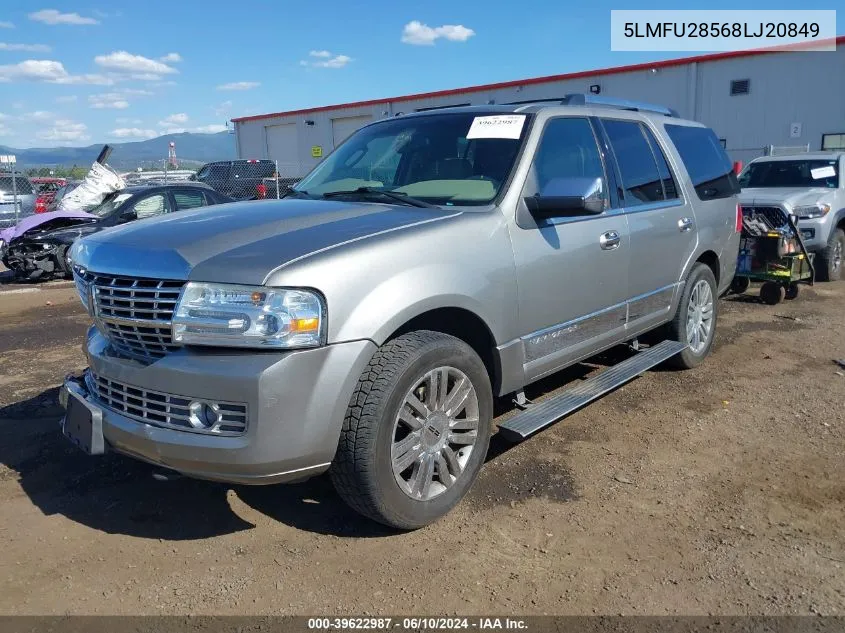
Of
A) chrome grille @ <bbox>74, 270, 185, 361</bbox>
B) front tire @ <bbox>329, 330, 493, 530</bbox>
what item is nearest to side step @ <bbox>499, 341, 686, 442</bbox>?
front tire @ <bbox>329, 330, 493, 530</bbox>

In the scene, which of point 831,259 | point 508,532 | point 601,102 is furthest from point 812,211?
point 508,532

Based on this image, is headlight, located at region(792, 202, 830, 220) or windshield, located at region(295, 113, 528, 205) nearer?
windshield, located at region(295, 113, 528, 205)

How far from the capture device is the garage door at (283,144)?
35938mm

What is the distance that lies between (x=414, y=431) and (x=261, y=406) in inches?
30.4

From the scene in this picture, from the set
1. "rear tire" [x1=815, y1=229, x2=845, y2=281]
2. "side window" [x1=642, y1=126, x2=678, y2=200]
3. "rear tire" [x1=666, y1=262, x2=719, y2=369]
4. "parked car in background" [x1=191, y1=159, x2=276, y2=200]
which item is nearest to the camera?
"side window" [x1=642, y1=126, x2=678, y2=200]

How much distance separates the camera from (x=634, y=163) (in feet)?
15.3

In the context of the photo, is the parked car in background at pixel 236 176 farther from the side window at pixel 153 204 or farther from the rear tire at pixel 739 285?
the rear tire at pixel 739 285

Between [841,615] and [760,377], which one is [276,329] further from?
[760,377]

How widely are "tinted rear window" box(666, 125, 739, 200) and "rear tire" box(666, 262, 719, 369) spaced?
645 millimetres

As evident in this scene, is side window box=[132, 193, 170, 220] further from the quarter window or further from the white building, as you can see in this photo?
the white building

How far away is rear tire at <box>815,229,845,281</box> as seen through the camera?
967cm

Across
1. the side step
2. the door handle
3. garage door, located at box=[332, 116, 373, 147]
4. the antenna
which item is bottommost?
the side step

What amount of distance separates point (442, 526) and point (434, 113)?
8.13 feet

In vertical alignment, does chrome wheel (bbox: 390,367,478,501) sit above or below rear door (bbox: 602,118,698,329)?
below
